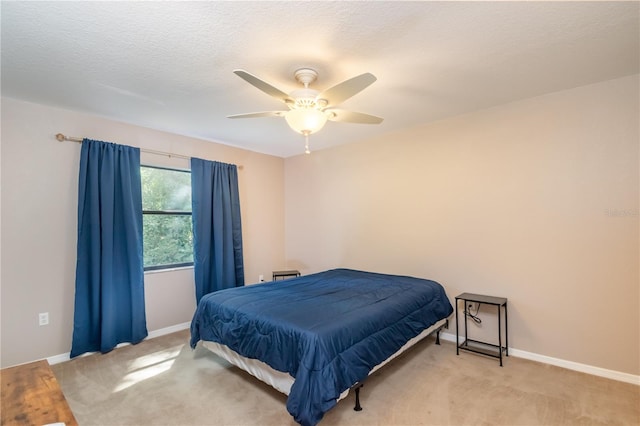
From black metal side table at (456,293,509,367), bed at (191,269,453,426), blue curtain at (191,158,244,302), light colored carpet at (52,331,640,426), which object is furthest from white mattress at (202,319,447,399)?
blue curtain at (191,158,244,302)

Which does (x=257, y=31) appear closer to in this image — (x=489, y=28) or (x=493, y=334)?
(x=489, y=28)

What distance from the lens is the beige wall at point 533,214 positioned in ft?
8.05

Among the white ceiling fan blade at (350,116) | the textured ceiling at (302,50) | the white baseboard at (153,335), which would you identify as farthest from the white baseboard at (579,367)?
the white baseboard at (153,335)

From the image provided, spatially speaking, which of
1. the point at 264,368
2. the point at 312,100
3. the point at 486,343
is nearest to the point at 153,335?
the point at 264,368

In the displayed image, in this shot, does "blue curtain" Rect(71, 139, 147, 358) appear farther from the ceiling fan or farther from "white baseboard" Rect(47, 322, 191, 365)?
the ceiling fan

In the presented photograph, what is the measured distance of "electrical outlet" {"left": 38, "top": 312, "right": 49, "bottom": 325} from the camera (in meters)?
2.81

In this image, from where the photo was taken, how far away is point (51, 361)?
283 cm

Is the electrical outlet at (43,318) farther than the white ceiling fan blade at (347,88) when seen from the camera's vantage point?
Yes

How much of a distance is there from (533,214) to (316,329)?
2.34m

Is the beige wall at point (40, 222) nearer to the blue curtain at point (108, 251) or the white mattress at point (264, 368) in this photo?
the blue curtain at point (108, 251)

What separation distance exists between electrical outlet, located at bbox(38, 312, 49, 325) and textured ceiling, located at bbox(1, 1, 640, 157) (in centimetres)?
199

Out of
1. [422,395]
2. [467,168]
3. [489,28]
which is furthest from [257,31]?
[422,395]

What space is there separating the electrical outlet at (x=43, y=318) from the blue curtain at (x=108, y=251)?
0.22 m

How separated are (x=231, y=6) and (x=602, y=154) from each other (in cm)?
306
